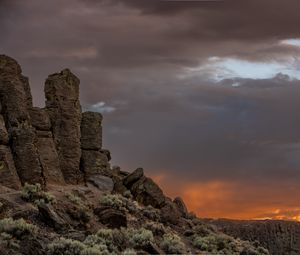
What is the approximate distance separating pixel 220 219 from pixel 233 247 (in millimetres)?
50661

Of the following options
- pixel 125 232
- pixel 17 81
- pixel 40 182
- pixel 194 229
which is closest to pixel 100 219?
pixel 125 232

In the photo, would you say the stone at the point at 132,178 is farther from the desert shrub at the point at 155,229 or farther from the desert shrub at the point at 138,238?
the desert shrub at the point at 138,238

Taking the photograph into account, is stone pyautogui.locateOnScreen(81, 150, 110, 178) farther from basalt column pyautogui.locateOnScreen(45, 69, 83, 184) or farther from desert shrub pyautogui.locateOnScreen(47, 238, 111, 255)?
desert shrub pyautogui.locateOnScreen(47, 238, 111, 255)

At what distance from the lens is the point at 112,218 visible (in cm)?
4866

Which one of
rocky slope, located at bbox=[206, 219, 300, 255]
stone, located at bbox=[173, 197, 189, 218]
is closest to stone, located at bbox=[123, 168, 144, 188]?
stone, located at bbox=[173, 197, 189, 218]

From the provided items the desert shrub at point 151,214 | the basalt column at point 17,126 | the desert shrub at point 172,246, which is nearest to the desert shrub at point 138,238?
the desert shrub at point 172,246

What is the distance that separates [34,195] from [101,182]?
15143mm

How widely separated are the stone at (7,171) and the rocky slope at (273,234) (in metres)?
30.7

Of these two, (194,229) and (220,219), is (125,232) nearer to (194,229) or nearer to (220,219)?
(194,229)

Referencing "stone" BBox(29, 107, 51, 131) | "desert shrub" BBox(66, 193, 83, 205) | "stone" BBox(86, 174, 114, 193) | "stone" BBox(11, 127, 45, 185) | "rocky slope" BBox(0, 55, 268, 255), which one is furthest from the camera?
"stone" BBox(86, 174, 114, 193)

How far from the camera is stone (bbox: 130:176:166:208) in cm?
6312

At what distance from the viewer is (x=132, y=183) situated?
65188mm

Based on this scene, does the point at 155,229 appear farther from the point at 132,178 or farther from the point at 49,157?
the point at 132,178

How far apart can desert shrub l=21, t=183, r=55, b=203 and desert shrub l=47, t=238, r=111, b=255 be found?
1084 cm
